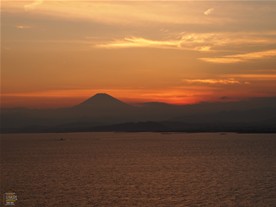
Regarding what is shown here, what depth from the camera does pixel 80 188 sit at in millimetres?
54219

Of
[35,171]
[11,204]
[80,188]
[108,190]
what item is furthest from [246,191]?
[35,171]

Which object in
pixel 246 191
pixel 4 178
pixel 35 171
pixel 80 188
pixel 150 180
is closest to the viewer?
pixel 246 191

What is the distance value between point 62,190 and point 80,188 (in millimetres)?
2415

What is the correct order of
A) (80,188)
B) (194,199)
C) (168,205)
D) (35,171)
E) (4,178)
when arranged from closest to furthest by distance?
1. (168,205)
2. (194,199)
3. (80,188)
4. (4,178)
5. (35,171)

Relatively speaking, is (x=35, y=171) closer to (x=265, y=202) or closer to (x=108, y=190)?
(x=108, y=190)

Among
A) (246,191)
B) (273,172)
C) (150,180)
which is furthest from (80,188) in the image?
(273,172)

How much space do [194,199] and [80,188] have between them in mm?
15035

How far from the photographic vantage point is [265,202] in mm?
43125

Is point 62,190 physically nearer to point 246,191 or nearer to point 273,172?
point 246,191

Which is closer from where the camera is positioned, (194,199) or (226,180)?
(194,199)

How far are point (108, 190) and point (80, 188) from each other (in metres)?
3.93

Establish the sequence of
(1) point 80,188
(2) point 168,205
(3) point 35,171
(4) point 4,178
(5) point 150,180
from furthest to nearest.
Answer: (3) point 35,171
(4) point 4,178
(5) point 150,180
(1) point 80,188
(2) point 168,205

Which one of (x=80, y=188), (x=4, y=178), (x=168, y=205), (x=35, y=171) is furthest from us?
(x=35, y=171)

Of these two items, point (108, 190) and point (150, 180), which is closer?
point (108, 190)
